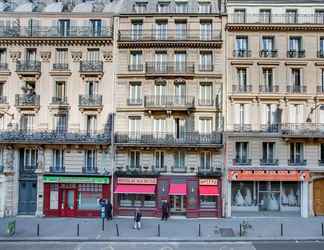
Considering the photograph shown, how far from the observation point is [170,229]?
24.9m

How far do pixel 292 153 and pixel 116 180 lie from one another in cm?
1463

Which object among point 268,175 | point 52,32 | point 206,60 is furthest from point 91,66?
point 268,175

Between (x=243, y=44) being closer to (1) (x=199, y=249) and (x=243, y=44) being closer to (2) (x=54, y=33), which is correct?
(2) (x=54, y=33)

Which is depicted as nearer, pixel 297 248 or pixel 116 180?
pixel 297 248

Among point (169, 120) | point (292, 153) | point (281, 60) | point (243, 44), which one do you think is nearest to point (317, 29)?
point (281, 60)

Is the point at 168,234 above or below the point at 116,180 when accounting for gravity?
below

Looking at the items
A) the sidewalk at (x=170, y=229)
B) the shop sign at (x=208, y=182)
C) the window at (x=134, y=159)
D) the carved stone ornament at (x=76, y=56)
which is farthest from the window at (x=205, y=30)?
the sidewalk at (x=170, y=229)

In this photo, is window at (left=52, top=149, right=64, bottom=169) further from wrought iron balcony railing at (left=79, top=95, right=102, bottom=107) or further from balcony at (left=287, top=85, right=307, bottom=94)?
balcony at (left=287, top=85, right=307, bottom=94)

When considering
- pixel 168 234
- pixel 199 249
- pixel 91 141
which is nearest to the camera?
pixel 199 249

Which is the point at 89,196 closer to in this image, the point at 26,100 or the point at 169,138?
the point at 169,138

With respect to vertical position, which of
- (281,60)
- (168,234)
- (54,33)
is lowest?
→ (168,234)

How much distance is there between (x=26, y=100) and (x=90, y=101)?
535 cm

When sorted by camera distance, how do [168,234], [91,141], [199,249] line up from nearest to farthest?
[199,249]
[168,234]
[91,141]

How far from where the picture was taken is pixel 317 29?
101 feet
